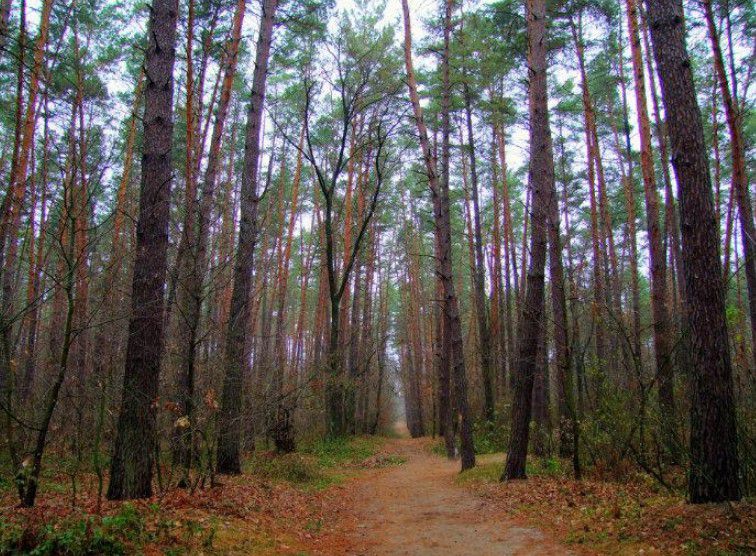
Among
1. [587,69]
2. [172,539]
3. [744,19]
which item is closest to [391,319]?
[587,69]

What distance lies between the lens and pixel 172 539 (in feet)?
12.5

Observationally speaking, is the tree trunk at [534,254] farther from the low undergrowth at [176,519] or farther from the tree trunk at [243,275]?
the tree trunk at [243,275]

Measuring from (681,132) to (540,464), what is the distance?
21.5 ft

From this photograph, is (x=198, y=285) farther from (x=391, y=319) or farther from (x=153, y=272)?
(x=391, y=319)

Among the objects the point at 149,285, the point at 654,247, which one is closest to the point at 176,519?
the point at 149,285

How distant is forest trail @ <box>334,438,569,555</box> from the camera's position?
4879mm

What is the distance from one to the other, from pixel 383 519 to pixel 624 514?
10.3ft

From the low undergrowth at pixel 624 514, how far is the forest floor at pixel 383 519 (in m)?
0.01

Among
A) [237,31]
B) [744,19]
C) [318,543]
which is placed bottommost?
[318,543]

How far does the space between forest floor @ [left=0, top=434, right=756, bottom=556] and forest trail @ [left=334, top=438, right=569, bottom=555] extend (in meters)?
0.02

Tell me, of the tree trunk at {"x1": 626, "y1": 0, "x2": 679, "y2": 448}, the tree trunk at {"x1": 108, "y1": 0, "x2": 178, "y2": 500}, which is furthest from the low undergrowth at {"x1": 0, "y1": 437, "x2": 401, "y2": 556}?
the tree trunk at {"x1": 626, "y1": 0, "x2": 679, "y2": 448}

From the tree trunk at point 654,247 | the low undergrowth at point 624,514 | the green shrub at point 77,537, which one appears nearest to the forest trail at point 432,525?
the low undergrowth at point 624,514

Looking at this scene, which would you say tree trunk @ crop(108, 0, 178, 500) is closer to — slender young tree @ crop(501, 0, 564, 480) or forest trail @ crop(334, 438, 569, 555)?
forest trail @ crop(334, 438, 569, 555)

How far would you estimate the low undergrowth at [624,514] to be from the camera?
12.4ft
